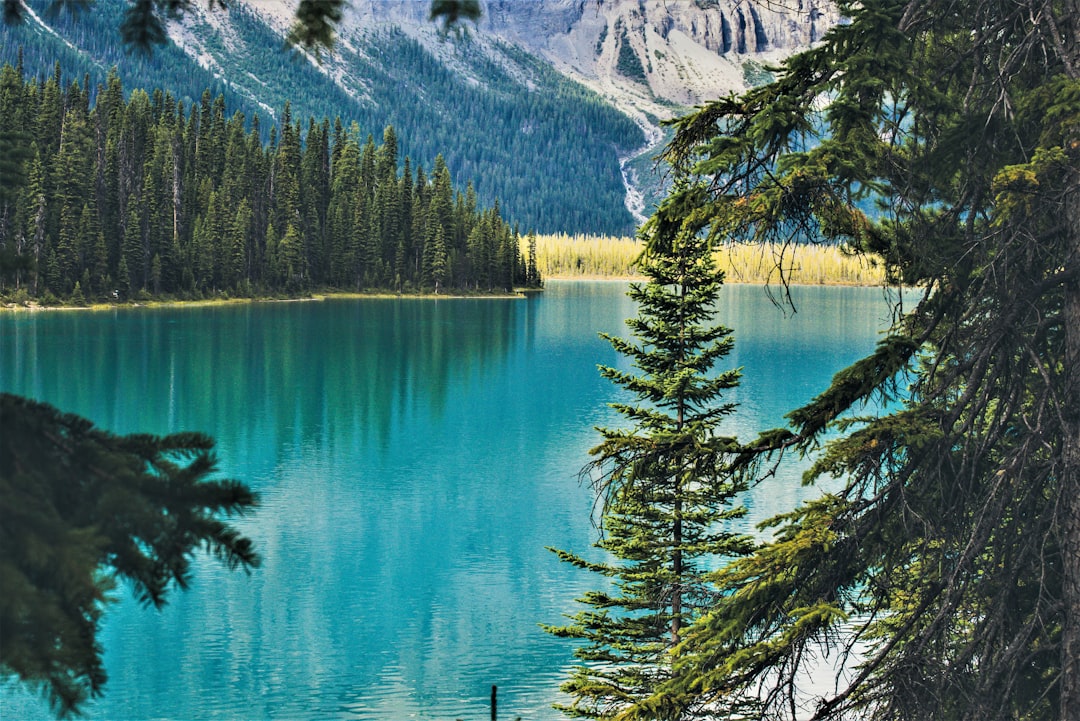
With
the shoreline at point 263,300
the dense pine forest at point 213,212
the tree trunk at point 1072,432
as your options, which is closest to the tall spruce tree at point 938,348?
the tree trunk at point 1072,432

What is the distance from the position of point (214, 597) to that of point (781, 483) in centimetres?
1578

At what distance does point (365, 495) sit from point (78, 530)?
28.5m

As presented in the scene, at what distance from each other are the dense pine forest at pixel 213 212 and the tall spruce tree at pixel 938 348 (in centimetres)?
7014

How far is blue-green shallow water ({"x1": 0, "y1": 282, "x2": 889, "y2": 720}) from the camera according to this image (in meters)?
19.0

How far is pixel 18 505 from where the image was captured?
2.51m

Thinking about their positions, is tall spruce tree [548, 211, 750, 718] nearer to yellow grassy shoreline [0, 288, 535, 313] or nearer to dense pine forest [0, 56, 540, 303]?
dense pine forest [0, 56, 540, 303]

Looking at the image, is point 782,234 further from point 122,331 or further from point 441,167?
point 441,167

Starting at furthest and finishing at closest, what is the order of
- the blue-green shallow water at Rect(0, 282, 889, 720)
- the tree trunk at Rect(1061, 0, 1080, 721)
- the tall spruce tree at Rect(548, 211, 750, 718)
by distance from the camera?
the blue-green shallow water at Rect(0, 282, 889, 720)
the tall spruce tree at Rect(548, 211, 750, 718)
the tree trunk at Rect(1061, 0, 1080, 721)

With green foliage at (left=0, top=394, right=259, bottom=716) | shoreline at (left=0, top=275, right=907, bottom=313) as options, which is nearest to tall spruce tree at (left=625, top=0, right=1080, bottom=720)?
green foliage at (left=0, top=394, right=259, bottom=716)

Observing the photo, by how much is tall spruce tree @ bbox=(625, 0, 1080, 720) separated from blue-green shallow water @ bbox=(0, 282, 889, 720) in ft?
12.8

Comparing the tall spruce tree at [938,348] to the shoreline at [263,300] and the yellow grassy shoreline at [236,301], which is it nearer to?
the shoreline at [263,300]

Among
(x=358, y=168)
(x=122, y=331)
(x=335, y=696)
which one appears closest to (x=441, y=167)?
(x=358, y=168)

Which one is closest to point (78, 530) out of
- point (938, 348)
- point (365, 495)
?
point (938, 348)

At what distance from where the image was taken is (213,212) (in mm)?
97000
